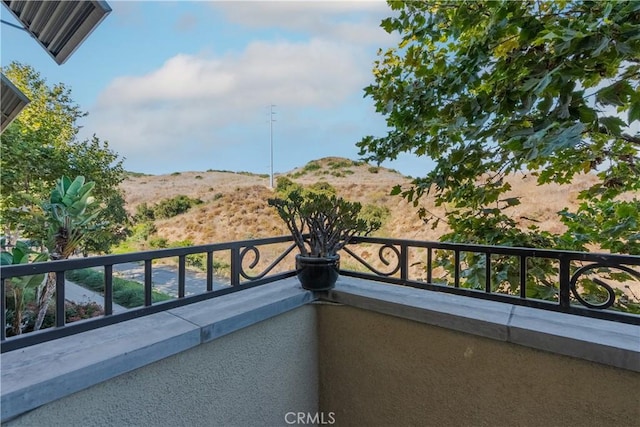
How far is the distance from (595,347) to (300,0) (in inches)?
88.8

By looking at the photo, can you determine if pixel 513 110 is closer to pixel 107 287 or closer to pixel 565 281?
pixel 565 281

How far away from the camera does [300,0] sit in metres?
1.95

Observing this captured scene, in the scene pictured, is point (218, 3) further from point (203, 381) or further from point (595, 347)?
point (595, 347)

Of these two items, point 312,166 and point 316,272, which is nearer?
point 316,272

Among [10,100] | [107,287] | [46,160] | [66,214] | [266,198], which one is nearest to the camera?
[107,287]

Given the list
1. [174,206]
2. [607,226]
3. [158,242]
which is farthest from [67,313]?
[607,226]

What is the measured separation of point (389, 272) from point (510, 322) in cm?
60

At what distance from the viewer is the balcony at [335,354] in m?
0.90

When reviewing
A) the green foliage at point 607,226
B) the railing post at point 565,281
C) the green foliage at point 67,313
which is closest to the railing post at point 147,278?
the railing post at point 565,281

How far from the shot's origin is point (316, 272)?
1.54 m

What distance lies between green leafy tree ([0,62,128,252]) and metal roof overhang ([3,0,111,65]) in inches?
113

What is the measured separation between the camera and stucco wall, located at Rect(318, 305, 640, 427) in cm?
100

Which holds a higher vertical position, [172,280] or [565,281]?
[565,281]

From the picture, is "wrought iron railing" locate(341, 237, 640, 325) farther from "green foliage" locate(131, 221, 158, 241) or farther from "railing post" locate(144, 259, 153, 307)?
"green foliage" locate(131, 221, 158, 241)
